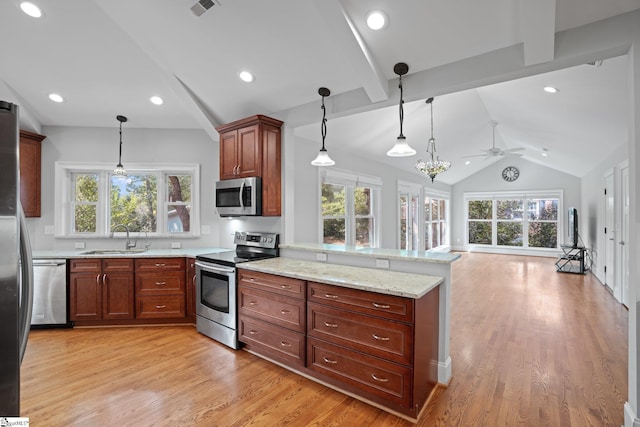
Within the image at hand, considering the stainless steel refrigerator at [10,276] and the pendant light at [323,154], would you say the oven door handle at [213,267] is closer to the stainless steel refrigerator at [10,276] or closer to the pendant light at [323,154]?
the pendant light at [323,154]

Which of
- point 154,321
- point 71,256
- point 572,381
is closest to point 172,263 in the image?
point 154,321

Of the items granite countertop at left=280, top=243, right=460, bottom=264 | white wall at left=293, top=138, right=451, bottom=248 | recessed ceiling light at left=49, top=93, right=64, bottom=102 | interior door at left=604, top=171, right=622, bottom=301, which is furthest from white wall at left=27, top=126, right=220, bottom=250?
interior door at left=604, top=171, right=622, bottom=301

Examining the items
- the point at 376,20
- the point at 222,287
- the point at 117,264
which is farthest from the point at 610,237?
the point at 117,264

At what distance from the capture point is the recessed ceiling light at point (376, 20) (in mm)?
2203

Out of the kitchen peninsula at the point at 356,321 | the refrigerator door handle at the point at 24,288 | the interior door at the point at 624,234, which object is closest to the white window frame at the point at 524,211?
the interior door at the point at 624,234

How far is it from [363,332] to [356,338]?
0.08 meters

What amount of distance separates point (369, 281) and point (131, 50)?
10.7ft

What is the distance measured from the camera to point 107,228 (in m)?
4.31

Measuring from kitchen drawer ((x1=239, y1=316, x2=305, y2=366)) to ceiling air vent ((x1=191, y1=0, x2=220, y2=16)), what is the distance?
8.79 feet

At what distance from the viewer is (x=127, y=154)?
14.2 feet

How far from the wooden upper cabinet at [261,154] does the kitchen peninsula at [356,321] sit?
779 millimetres

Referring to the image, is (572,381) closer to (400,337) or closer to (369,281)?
(400,337)

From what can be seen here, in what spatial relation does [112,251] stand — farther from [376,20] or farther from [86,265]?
[376,20]

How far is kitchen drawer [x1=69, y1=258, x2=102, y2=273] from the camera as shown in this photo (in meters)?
3.62
